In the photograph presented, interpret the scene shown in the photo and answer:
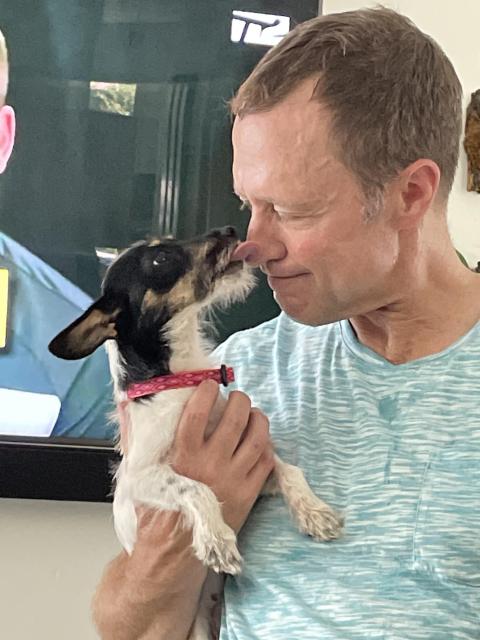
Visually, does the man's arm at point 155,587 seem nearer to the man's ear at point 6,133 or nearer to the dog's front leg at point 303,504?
the dog's front leg at point 303,504

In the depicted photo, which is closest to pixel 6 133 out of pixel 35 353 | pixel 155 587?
pixel 35 353

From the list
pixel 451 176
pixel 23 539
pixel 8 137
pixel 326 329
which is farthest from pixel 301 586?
pixel 8 137

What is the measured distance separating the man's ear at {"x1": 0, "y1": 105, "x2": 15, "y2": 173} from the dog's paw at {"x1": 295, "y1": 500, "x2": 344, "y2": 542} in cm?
95

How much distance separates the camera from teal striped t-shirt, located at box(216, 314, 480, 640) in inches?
38.5

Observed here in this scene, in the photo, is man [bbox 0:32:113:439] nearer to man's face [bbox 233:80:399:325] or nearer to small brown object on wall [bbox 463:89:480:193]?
man's face [bbox 233:80:399:325]

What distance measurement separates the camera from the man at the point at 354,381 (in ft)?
3.27

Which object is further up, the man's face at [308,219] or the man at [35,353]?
the man's face at [308,219]

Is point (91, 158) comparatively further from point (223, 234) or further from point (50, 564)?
point (50, 564)

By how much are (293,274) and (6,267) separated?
0.77m

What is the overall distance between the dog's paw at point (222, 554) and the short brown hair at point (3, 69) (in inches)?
38.9

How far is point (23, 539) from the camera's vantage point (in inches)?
67.0

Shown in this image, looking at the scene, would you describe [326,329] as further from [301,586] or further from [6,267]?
[6,267]

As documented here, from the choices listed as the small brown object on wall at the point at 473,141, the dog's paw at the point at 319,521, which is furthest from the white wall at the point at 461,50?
the dog's paw at the point at 319,521

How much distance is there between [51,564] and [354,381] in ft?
2.89
